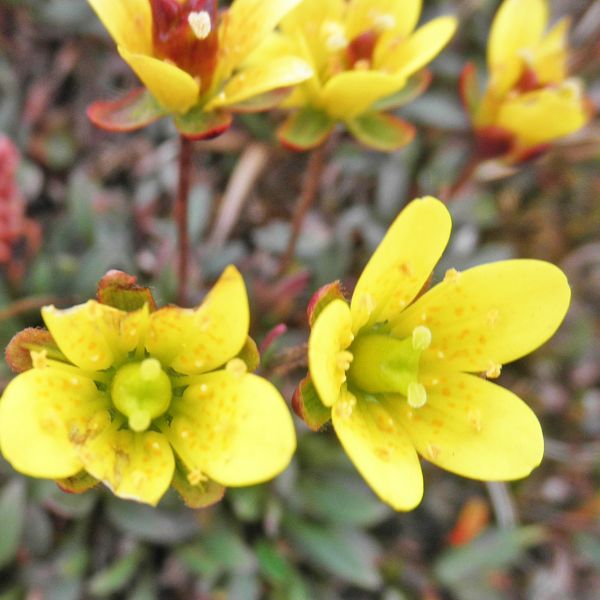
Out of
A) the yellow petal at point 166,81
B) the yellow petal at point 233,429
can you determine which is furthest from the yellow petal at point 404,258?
the yellow petal at point 166,81

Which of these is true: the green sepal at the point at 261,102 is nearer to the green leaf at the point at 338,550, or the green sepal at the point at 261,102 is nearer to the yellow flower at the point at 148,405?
the yellow flower at the point at 148,405

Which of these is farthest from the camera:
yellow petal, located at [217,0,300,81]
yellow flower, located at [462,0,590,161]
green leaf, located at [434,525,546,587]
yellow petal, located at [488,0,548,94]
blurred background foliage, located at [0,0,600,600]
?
green leaf, located at [434,525,546,587]

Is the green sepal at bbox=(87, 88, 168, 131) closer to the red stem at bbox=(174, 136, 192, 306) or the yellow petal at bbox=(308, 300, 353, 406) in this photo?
the red stem at bbox=(174, 136, 192, 306)

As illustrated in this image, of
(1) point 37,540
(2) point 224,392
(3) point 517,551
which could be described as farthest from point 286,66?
(3) point 517,551

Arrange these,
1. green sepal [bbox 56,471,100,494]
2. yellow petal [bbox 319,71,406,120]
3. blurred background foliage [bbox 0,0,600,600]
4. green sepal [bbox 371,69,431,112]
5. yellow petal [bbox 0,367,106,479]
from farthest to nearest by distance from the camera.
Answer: blurred background foliage [bbox 0,0,600,600] → green sepal [bbox 371,69,431,112] → yellow petal [bbox 319,71,406,120] → green sepal [bbox 56,471,100,494] → yellow petal [bbox 0,367,106,479]

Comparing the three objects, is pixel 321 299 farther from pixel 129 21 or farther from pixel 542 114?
pixel 542 114

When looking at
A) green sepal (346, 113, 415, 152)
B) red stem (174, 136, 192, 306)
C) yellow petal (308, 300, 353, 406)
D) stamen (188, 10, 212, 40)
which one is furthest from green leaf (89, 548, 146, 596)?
stamen (188, 10, 212, 40)

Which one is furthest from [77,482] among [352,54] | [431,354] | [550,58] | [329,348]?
[550,58]

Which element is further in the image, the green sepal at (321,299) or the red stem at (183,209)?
the red stem at (183,209)
